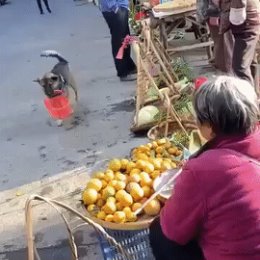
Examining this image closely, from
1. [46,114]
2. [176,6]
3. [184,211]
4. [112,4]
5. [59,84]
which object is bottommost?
[46,114]

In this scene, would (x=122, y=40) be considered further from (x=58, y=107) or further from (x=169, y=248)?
(x=169, y=248)

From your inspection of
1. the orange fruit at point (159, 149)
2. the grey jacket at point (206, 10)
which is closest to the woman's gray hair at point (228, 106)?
the orange fruit at point (159, 149)

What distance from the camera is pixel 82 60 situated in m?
7.79

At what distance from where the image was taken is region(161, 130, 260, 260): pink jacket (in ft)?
6.01

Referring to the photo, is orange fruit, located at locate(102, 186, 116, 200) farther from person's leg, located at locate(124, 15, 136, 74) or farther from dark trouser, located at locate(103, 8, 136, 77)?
person's leg, located at locate(124, 15, 136, 74)

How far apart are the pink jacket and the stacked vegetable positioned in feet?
2.30

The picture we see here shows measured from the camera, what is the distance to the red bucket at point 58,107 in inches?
207

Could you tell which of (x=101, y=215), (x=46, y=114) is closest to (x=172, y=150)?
(x=101, y=215)

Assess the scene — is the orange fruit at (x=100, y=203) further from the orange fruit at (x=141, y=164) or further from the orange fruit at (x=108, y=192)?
the orange fruit at (x=141, y=164)

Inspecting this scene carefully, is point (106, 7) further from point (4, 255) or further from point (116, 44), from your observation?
point (4, 255)

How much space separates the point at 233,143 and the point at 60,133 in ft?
11.5

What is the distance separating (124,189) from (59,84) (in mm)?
2782

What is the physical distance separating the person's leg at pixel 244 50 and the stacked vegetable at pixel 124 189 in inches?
68.3

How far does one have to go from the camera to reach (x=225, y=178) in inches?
72.0
